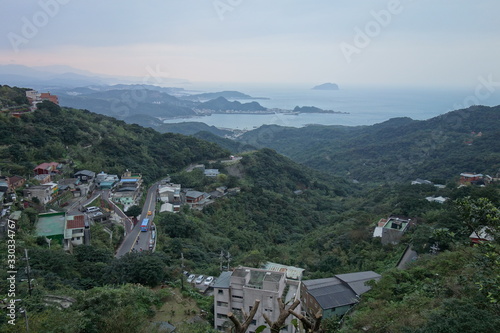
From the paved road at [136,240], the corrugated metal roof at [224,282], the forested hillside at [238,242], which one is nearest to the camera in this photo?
the forested hillside at [238,242]

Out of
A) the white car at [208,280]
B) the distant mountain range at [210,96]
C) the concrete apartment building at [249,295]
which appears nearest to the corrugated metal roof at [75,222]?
the white car at [208,280]

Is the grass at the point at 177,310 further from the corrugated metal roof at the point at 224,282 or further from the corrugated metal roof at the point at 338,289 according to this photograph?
the corrugated metal roof at the point at 338,289

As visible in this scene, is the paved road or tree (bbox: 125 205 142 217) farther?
tree (bbox: 125 205 142 217)

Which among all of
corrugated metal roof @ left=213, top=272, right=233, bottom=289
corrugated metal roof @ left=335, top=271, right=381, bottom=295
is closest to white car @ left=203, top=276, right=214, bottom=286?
corrugated metal roof @ left=213, top=272, right=233, bottom=289

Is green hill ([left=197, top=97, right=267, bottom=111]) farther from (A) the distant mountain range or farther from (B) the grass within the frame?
(B) the grass

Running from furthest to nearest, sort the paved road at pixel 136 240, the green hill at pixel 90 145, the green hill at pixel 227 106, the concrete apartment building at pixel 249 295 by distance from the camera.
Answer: the green hill at pixel 227 106
the green hill at pixel 90 145
the paved road at pixel 136 240
the concrete apartment building at pixel 249 295

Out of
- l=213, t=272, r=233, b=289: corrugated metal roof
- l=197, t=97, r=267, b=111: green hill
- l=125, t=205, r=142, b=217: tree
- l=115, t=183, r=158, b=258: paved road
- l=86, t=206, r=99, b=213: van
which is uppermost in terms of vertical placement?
l=197, t=97, r=267, b=111: green hill

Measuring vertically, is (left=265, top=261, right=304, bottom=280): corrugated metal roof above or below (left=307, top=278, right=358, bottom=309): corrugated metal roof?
below

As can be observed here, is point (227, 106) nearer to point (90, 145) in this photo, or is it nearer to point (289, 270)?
point (90, 145)
